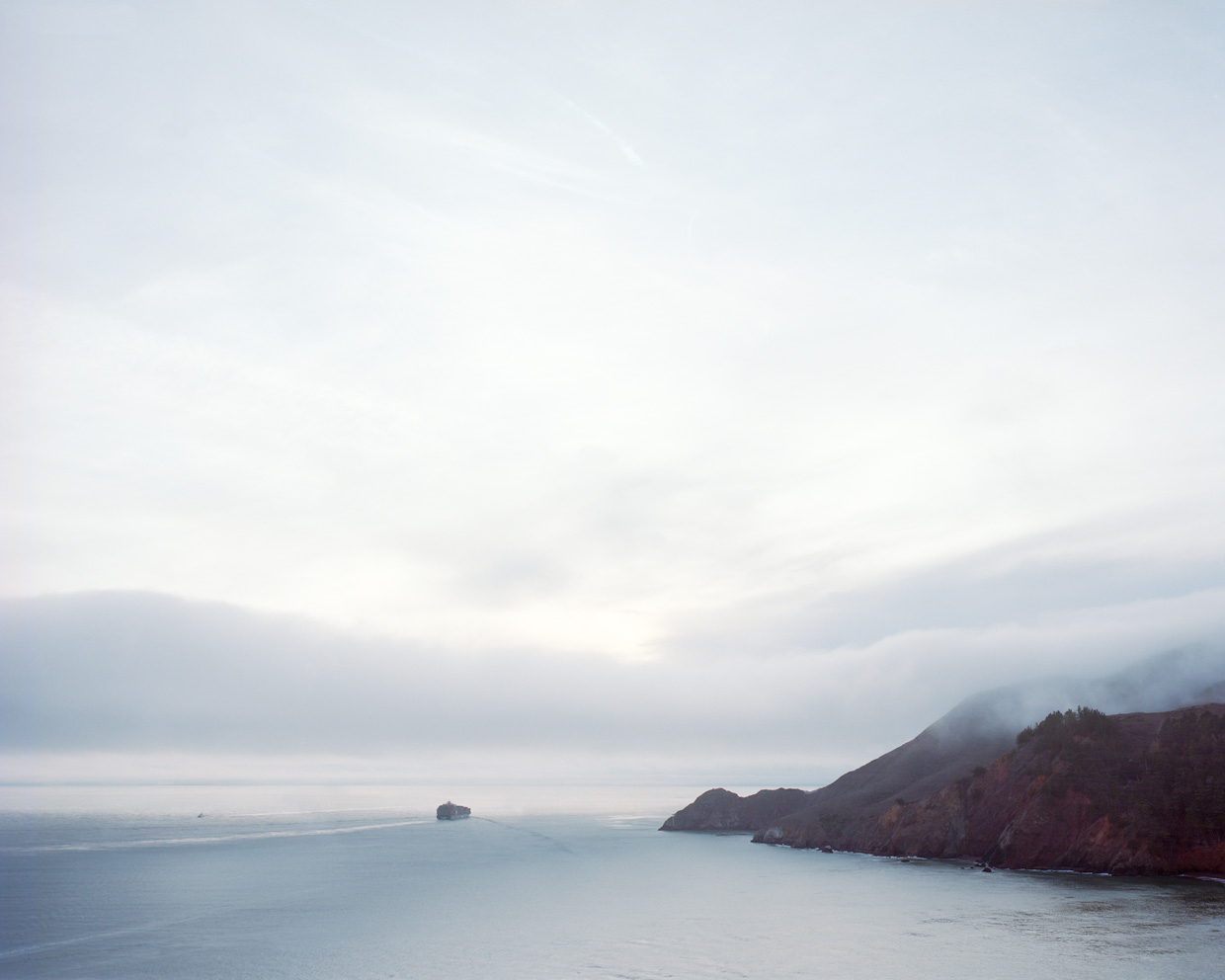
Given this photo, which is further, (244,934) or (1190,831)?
(1190,831)

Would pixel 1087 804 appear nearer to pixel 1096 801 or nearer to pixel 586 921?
pixel 1096 801

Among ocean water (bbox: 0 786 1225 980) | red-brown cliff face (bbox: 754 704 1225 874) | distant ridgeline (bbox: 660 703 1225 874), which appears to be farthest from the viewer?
distant ridgeline (bbox: 660 703 1225 874)

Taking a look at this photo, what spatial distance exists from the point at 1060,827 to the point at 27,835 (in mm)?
214646

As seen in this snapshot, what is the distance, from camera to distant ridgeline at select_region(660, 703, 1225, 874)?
353 ft

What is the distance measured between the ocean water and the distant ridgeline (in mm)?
5124

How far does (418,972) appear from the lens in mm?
61688

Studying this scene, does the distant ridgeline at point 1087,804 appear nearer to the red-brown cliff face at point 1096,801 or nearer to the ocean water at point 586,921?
the red-brown cliff face at point 1096,801

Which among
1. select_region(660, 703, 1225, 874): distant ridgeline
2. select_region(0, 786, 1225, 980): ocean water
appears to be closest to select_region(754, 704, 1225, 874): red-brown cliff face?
select_region(660, 703, 1225, 874): distant ridgeline

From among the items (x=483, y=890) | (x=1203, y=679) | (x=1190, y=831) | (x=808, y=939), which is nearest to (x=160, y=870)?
(x=483, y=890)

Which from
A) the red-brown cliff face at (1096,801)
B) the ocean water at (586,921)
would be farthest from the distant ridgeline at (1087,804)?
the ocean water at (586,921)

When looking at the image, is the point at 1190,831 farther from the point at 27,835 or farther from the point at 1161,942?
the point at 27,835

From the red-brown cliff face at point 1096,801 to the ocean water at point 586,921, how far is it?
16.7 ft

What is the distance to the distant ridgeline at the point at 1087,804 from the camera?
10750 centimetres

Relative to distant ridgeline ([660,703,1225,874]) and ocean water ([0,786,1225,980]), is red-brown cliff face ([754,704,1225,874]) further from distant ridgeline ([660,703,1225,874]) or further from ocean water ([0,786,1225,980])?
ocean water ([0,786,1225,980])
